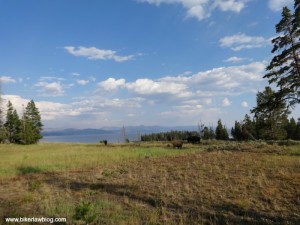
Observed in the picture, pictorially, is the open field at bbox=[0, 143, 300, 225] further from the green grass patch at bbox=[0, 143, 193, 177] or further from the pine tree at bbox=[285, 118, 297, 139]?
the pine tree at bbox=[285, 118, 297, 139]

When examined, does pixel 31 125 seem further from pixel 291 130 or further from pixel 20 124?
pixel 291 130

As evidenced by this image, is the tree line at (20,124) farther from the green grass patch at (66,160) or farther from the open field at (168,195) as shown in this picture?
the open field at (168,195)

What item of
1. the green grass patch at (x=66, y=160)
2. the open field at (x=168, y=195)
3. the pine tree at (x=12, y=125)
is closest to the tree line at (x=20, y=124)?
the pine tree at (x=12, y=125)

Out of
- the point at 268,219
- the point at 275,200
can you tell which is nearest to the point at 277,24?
the point at 275,200

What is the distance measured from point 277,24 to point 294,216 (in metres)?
23.6

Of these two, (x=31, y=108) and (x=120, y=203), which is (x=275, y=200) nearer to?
(x=120, y=203)

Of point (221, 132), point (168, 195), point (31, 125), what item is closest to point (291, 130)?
point (221, 132)

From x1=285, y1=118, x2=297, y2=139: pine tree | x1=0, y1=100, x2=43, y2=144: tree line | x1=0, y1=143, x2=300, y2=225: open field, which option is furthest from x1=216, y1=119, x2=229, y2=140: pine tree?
x1=0, y1=143, x2=300, y2=225: open field

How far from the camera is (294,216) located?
963 cm

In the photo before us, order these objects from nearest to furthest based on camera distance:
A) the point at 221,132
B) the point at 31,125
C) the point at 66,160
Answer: the point at 66,160, the point at 31,125, the point at 221,132

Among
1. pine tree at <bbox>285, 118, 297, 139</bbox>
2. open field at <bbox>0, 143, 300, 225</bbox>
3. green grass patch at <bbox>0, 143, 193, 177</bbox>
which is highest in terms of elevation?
pine tree at <bbox>285, 118, 297, 139</bbox>

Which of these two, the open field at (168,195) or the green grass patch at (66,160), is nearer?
the open field at (168,195)

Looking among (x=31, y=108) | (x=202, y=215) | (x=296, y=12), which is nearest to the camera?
(x=202, y=215)

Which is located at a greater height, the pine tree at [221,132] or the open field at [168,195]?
the pine tree at [221,132]
